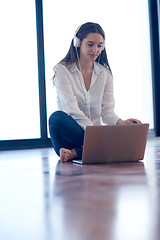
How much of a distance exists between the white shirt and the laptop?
23 centimetres

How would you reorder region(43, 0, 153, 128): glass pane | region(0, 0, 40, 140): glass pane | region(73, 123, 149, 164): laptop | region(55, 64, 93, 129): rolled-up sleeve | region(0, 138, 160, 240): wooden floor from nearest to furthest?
region(0, 138, 160, 240): wooden floor, region(73, 123, 149, 164): laptop, region(55, 64, 93, 129): rolled-up sleeve, region(0, 0, 40, 140): glass pane, region(43, 0, 153, 128): glass pane

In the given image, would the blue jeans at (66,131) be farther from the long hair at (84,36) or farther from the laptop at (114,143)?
the long hair at (84,36)

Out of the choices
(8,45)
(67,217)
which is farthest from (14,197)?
(8,45)

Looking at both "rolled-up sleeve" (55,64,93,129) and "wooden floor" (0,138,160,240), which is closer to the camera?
"wooden floor" (0,138,160,240)

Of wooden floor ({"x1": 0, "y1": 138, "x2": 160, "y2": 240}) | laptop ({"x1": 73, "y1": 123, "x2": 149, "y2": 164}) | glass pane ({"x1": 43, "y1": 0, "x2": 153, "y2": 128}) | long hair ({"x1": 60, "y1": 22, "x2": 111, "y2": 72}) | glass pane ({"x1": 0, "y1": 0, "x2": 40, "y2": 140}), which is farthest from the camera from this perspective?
glass pane ({"x1": 43, "y1": 0, "x2": 153, "y2": 128})

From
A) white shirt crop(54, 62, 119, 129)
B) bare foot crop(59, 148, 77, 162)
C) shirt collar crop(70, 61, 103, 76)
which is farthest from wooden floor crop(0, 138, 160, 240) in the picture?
shirt collar crop(70, 61, 103, 76)

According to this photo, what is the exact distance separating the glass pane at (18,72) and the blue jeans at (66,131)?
5.13 feet

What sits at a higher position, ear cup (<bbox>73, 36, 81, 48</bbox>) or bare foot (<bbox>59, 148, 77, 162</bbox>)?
ear cup (<bbox>73, 36, 81, 48</bbox>)

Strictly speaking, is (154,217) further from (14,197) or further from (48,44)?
(48,44)

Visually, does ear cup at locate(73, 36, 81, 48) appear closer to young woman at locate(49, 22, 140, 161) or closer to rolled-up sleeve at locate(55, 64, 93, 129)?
young woman at locate(49, 22, 140, 161)

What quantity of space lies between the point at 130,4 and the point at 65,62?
8.69 ft

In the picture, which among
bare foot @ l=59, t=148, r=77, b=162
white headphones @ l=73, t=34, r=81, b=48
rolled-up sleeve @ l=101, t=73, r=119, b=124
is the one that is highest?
white headphones @ l=73, t=34, r=81, b=48

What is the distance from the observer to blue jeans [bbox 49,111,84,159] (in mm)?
2115

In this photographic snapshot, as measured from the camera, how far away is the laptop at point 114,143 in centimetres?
186
